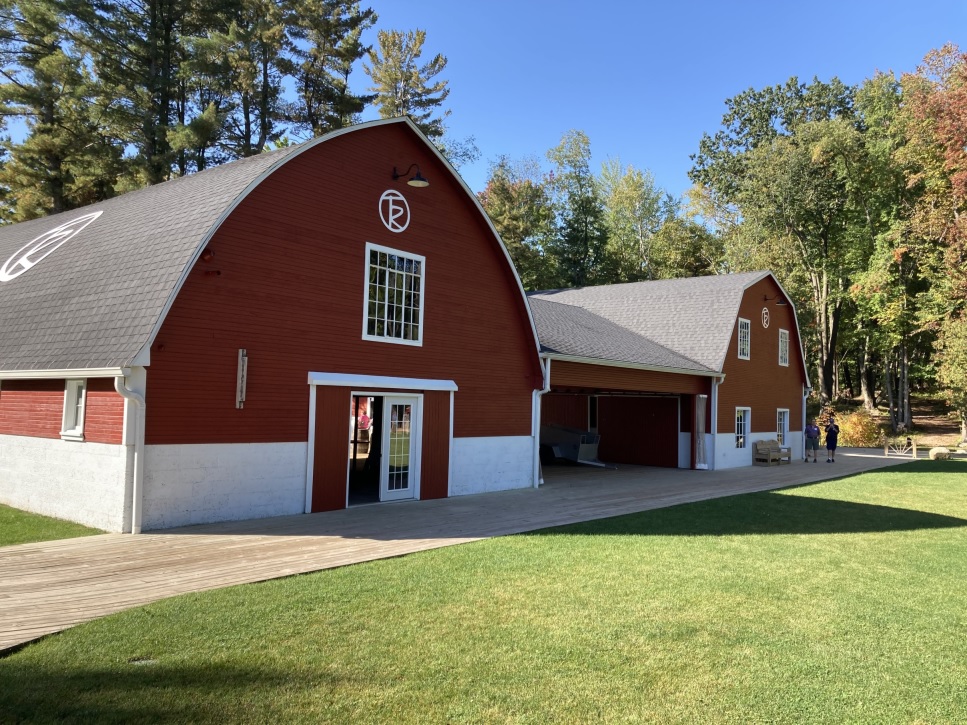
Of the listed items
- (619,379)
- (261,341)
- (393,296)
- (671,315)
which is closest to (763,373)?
(671,315)

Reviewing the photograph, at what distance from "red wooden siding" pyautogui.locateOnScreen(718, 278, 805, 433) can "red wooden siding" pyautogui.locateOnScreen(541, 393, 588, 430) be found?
417cm

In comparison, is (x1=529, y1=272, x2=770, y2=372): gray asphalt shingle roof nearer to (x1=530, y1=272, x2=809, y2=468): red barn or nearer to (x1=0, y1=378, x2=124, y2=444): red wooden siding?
(x1=530, y1=272, x2=809, y2=468): red barn

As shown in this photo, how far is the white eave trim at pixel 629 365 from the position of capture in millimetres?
14934

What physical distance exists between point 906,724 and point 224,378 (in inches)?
336

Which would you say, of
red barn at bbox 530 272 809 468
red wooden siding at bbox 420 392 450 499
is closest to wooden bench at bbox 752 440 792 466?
red barn at bbox 530 272 809 468

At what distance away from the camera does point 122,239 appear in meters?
11.0

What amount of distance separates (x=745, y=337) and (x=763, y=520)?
12.0 metres

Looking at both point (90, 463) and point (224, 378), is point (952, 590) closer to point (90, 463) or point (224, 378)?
point (224, 378)

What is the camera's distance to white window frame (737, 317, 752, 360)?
21891 mm

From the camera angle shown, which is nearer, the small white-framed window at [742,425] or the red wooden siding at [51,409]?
the red wooden siding at [51,409]

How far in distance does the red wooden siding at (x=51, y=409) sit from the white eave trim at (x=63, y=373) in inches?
7.6

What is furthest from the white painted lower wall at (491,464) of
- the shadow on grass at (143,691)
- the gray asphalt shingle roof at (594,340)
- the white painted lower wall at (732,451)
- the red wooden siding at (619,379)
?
the shadow on grass at (143,691)

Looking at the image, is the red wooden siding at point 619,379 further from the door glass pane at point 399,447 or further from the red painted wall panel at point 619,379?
the door glass pane at point 399,447

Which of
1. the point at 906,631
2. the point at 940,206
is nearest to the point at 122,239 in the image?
the point at 906,631
